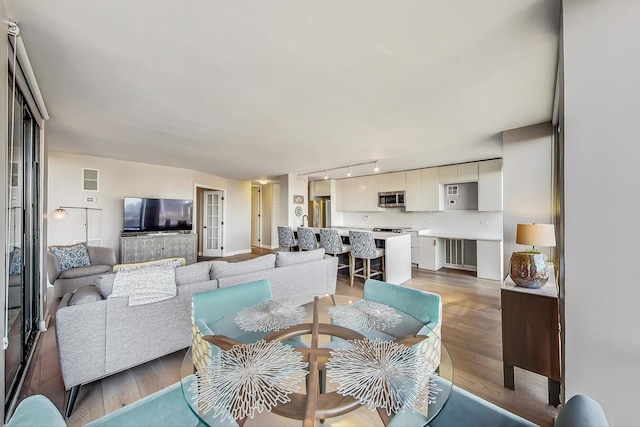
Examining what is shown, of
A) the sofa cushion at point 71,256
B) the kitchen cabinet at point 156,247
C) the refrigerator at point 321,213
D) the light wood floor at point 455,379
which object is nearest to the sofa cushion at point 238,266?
the light wood floor at point 455,379

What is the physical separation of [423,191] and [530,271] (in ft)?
14.0

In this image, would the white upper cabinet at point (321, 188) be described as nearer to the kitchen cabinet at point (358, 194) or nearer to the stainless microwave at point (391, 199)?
the kitchen cabinet at point (358, 194)

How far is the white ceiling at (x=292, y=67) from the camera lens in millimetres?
1439

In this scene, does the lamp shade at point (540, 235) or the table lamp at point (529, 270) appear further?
the lamp shade at point (540, 235)

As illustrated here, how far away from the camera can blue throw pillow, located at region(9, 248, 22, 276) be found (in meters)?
1.88

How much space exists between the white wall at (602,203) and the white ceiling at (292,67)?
1.02 feet

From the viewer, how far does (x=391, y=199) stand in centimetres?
649

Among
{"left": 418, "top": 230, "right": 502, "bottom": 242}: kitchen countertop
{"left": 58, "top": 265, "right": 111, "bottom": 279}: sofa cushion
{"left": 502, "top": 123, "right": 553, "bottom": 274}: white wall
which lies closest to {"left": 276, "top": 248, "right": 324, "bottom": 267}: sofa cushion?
{"left": 502, "top": 123, "right": 553, "bottom": 274}: white wall

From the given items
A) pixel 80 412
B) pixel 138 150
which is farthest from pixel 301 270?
pixel 138 150

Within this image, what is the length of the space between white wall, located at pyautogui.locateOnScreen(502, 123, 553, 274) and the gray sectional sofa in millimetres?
2704

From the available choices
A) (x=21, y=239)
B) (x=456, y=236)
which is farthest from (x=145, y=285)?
(x=456, y=236)

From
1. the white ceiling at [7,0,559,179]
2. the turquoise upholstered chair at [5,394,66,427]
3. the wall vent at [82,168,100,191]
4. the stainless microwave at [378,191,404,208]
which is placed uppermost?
the white ceiling at [7,0,559,179]

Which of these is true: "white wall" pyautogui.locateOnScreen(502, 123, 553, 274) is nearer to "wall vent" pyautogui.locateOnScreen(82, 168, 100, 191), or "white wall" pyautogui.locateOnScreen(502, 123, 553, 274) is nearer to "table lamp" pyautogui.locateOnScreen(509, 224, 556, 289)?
"table lamp" pyautogui.locateOnScreen(509, 224, 556, 289)

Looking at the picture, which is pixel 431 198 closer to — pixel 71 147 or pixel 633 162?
pixel 633 162
